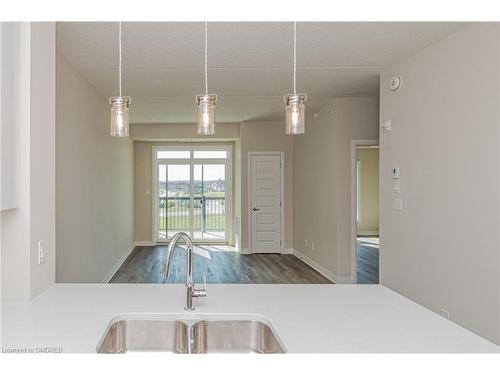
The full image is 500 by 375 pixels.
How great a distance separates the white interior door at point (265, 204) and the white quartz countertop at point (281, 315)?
5.15 meters

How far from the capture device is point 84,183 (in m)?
4.06

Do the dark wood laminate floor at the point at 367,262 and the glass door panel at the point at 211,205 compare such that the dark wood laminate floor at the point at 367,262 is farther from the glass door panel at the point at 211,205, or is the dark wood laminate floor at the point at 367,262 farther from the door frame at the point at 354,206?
the glass door panel at the point at 211,205

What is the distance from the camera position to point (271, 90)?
467 centimetres

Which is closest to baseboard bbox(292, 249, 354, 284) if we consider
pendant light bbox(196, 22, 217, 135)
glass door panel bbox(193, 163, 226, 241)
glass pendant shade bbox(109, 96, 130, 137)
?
glass door panel bbox(193, 163, 226, 241)

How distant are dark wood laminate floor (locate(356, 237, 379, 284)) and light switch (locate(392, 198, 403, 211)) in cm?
174

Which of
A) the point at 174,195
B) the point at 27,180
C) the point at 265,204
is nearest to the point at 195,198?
the point at 174,195

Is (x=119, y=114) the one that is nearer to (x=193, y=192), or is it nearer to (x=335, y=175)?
(x=335, y=175)

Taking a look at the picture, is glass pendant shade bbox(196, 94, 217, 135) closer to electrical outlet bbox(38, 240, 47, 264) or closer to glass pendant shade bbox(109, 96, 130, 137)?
glass pendant shade bbox(109, 96, 130, 137)

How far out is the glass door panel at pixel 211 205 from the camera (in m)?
8.26

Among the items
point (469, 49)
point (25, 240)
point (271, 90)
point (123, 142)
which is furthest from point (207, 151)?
point (25, 240)

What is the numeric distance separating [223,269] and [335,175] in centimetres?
226

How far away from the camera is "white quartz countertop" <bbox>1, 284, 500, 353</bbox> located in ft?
4.07

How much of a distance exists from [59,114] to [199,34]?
4.82ft
